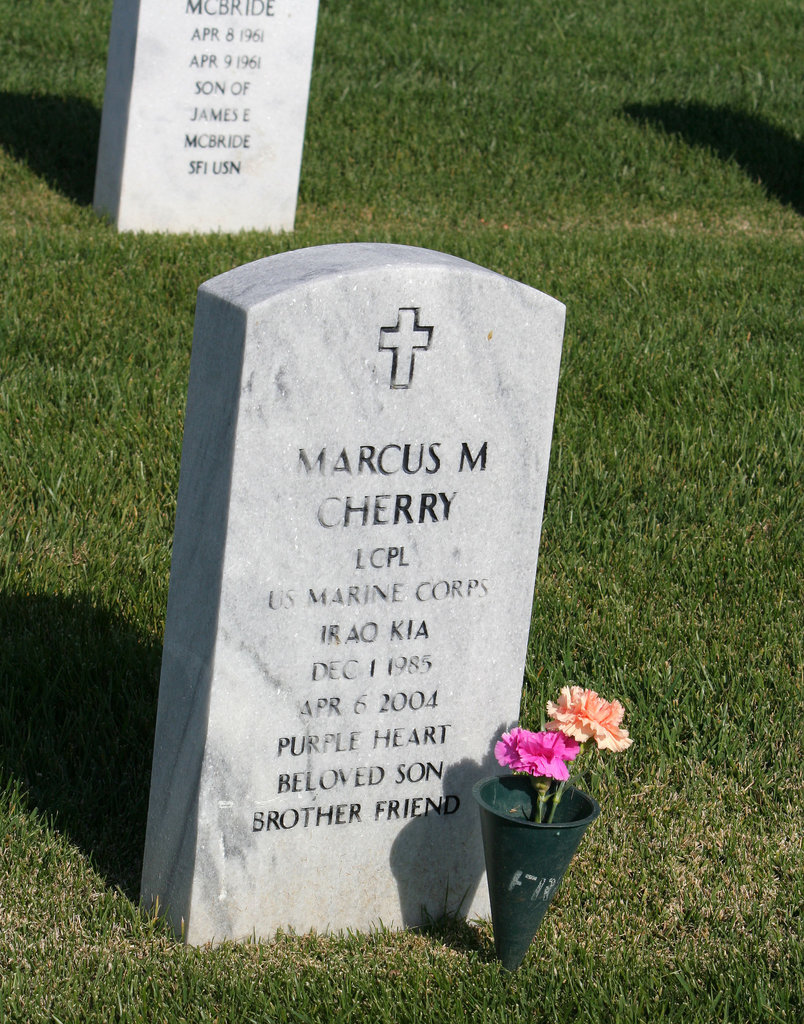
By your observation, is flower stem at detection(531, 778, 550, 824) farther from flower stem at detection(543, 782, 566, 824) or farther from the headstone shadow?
the headstone shadow

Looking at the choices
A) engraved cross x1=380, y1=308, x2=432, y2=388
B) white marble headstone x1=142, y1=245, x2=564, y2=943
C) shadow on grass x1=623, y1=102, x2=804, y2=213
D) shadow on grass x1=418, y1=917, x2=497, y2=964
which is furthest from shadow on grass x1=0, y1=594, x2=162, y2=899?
shadow on grass x1=623, y1=102, x2=804, y2=213

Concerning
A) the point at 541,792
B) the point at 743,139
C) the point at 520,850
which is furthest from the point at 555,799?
the point at 743,139

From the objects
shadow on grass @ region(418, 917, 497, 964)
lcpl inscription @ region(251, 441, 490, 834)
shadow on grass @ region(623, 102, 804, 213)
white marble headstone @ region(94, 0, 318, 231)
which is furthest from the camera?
shadow on grass @ region(623, 102, 804, 213)

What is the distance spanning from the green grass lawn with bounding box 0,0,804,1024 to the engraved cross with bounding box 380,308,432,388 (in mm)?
1280

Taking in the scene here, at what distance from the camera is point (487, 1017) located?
8.88ft

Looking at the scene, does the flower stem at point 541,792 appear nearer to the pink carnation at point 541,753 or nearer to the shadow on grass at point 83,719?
the pink carnation at point 541,753

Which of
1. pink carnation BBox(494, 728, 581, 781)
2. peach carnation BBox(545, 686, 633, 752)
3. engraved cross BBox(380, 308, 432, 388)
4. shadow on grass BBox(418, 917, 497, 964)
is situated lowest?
shadow on grass BBox(418, 917, 497, 964)

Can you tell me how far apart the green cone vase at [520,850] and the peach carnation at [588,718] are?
149 millimetres

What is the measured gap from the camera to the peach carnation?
2.83 m

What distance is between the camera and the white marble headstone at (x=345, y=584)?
8.54 feet

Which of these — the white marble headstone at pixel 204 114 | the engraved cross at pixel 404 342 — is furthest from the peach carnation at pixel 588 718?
the white marble headstone at pixel 204 114

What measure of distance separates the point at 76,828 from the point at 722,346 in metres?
4.08

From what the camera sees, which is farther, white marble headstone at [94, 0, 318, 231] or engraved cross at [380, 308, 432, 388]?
white marble headstone at [94, 0, 318, 231]

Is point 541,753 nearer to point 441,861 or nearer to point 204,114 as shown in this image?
point 441,861
